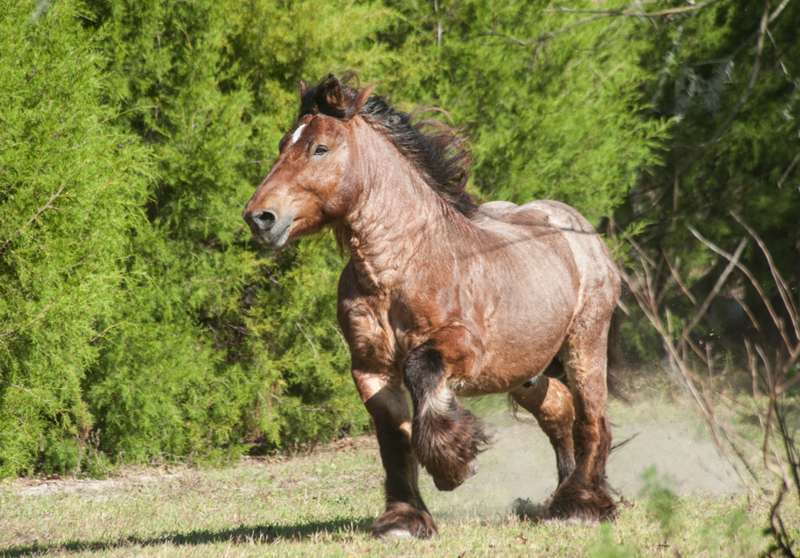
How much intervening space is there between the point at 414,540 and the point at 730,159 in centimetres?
900

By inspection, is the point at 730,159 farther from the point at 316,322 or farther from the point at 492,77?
the point at 316,322

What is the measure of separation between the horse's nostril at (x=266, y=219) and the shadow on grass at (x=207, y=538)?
5.88 ft

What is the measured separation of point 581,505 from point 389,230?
2275 mm

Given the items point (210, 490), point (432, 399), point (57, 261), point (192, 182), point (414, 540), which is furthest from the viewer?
point (192, 182)

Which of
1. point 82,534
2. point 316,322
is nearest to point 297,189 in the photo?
point 82,534

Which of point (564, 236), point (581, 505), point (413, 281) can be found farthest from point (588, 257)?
point (413, 281)

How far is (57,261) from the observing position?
20.8 ft

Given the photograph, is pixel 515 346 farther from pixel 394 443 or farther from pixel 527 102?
pixel 527 102

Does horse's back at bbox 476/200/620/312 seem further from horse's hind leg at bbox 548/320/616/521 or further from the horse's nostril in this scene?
the horse's nostril

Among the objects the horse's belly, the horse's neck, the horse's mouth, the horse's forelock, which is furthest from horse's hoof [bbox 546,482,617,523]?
the horse's forelock

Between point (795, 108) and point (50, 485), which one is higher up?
point (795, 108)

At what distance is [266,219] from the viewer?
3639 millimetres

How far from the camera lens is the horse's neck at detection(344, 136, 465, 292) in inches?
156

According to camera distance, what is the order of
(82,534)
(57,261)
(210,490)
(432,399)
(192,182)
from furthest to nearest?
(192,182)
(210,490)
(57,261)
(82,534)
(432,399)
